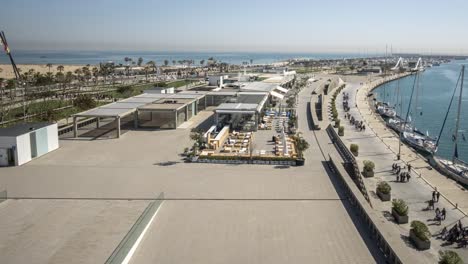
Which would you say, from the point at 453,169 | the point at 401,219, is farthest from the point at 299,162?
the point at 453,169

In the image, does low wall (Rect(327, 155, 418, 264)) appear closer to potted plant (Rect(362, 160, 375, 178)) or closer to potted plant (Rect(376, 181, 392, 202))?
potted plant (Rect(376, 181, 392, 202))

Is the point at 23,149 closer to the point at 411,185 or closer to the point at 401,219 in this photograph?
the point at 401,219

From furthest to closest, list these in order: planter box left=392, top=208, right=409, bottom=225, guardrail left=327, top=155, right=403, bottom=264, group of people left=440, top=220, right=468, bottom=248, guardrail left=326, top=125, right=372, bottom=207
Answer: guardrail left=326, top=125, right=372, bottom=207, planter box left=392, top=208, right=409, bottom=225, group of people left=440, top=220, right=468, bottom=248, guardrail left=327, top=155, right=403, bottom=264

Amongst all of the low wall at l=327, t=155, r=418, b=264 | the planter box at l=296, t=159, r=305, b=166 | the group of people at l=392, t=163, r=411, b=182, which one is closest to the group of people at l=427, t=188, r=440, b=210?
the group of people at l=392, t=163, r=411, b=182

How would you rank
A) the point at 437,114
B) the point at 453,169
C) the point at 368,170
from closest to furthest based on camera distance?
the point at 368,170 → the point at 453,169 → the point at 437,114

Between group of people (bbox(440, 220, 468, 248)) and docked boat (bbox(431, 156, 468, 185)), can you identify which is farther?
docked boat (bbox(431, 156, 468, 185))

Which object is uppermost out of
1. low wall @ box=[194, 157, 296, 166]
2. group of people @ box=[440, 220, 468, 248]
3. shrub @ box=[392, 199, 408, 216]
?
low wall @ box=[194, 157, 296, 166]
